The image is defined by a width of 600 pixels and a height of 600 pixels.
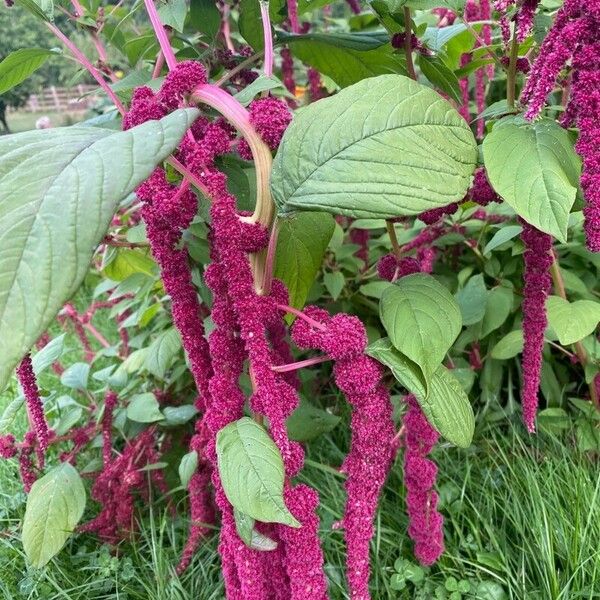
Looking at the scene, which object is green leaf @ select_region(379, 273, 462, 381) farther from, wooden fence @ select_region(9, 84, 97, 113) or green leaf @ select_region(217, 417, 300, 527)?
wooden fence @ select_region(9, 84, 97, 113)

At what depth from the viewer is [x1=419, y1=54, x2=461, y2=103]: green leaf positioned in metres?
0.85

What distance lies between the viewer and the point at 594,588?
935mm

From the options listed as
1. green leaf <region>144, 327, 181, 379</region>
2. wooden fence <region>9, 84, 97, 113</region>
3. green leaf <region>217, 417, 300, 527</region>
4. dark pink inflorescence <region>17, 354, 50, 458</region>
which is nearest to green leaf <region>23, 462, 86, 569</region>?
dark pink inflorescence <region>17, 354, 50, 458</region>

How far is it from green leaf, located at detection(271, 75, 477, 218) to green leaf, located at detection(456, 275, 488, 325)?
586 mm

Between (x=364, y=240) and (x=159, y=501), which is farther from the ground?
(x=364, y=240)

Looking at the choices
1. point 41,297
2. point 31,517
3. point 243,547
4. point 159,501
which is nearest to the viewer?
point 41,297

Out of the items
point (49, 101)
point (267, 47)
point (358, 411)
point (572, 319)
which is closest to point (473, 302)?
point (572, 319)

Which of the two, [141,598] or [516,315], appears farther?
[516,315]

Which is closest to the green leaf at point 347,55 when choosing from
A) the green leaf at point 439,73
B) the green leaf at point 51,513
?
the green leaf at point 439,73

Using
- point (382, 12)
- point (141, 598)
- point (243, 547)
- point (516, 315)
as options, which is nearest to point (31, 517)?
point (141, 598)

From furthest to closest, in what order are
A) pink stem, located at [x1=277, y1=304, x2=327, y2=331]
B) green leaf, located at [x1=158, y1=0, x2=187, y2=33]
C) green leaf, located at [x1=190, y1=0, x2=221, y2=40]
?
green leaf, located at [x1=190, y1=0, x2=221, y2=40], green leaf, located at [x1=158, y1=0, x2=187, y2=33], pink stem, located at [x1=277, y1=304, x2=327, y2=331]

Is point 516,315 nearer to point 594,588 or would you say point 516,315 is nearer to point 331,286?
point 331,286

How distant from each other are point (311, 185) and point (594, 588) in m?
0.77

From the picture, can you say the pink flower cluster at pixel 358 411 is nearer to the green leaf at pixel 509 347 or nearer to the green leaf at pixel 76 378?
the green leaf at pixel 509 347
